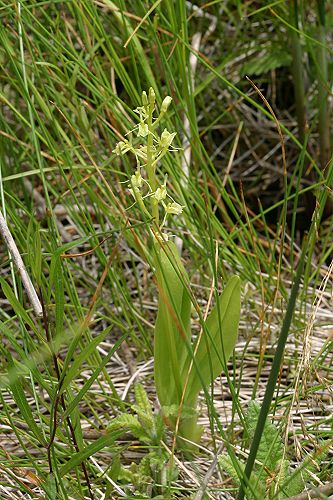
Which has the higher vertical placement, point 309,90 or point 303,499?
point 309,90

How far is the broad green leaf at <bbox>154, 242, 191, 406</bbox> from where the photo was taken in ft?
3.25

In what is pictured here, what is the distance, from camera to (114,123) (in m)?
1.44

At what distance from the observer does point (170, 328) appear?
1.00 metres

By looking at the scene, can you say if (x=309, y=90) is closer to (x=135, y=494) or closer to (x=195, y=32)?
(x=195, y=32)

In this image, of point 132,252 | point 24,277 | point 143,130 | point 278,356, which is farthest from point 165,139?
point 132,252

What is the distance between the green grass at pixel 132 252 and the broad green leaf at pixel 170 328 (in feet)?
0.18

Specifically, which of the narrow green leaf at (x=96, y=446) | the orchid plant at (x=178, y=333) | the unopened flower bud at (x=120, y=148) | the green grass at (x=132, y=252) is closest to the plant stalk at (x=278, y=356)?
the green grass at (x=132, y=252)

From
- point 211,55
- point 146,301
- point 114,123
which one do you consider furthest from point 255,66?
point 146,301

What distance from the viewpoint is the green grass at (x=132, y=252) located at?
90 centimetres

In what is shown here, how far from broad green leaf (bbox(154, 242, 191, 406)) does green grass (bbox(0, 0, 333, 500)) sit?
0.18 feet

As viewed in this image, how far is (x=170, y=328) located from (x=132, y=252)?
500 millimetres

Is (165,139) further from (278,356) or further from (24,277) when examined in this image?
(278,356)

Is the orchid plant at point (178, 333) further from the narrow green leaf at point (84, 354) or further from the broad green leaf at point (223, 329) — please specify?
the narrow green leaf at point (84, 354)

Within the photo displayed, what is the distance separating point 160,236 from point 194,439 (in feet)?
1.08
